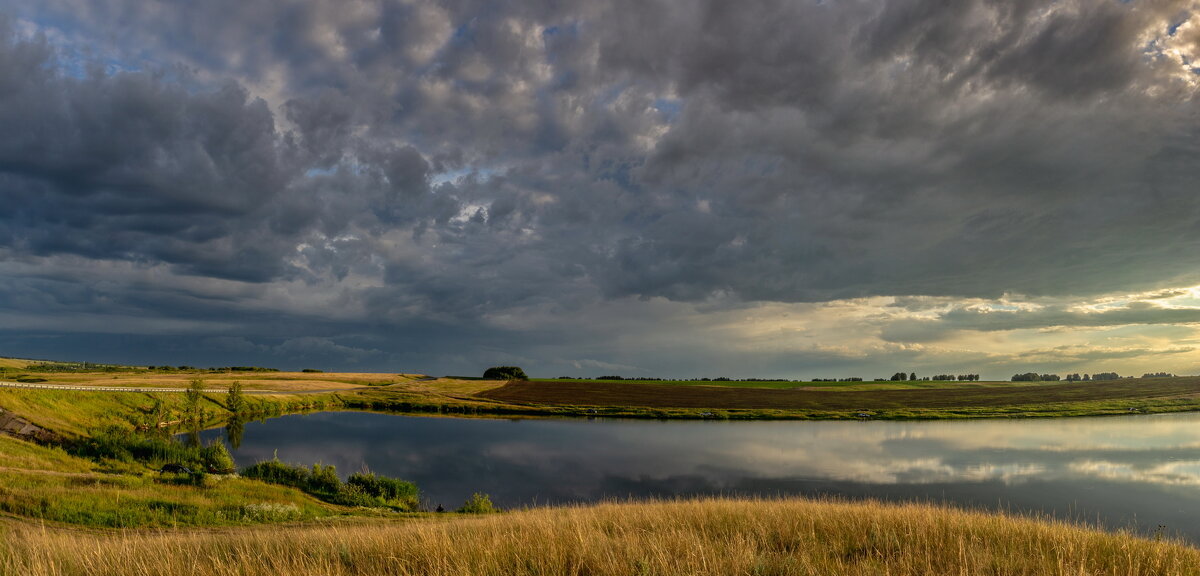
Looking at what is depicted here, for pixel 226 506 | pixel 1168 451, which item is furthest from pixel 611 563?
pixel 1168 451

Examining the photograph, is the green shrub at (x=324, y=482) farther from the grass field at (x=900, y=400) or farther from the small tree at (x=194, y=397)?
the grass field at (x=900, y=400)

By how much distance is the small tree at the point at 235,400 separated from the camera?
54728mm

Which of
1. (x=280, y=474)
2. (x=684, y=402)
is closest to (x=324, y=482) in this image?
(x=280, y=474)

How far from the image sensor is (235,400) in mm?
55812

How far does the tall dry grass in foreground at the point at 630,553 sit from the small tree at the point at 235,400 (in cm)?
5373

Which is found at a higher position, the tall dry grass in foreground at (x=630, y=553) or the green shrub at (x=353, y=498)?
the tall dry grass in foreground at (x=630, y=553)

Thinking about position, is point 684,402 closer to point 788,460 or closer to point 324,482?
point 788,460

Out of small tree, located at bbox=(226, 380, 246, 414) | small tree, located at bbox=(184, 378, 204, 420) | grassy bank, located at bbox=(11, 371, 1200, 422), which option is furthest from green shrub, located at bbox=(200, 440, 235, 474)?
grassy bank, located at bbox=(11, 371, 1200, 422)

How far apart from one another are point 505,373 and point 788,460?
473 ft

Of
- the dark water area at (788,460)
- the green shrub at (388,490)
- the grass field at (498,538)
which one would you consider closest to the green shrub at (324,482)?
the green shrub at (388,490)

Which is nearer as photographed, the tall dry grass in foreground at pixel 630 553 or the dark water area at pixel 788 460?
the tall dry grass in foreground at pixel 630 553

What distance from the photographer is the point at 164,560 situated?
6988 millimetres

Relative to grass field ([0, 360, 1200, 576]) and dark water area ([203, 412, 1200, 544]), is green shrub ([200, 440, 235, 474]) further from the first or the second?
dark water area ([203, 412, 1200, 544])

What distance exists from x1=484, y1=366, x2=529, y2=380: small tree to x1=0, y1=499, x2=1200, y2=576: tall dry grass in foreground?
553ft
